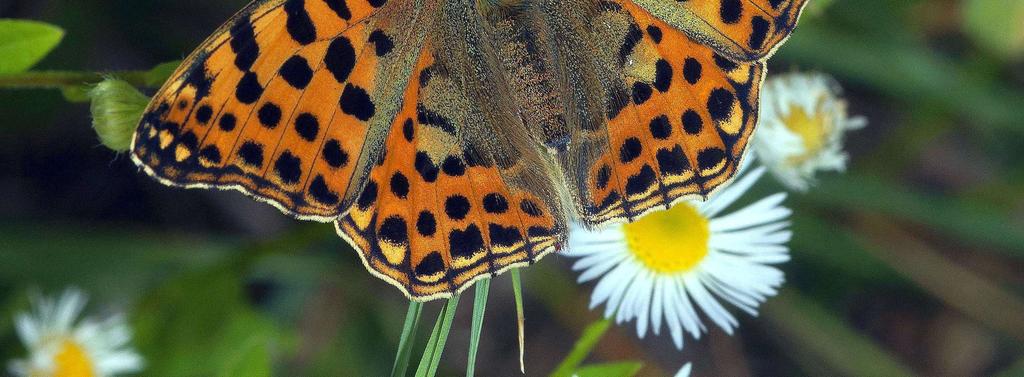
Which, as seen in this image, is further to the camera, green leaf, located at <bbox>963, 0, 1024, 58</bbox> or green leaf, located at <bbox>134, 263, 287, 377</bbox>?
green leaf, located at <bbox>963, 0, 1024, 58</bbox>

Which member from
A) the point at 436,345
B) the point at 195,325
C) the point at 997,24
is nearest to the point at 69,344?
the point at 195,325

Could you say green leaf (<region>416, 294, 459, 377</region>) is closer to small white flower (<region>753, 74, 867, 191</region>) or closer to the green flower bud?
the green flower bud

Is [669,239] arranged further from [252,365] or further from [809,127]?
[252,365]

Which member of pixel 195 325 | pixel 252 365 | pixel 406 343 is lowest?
pixel 195 325

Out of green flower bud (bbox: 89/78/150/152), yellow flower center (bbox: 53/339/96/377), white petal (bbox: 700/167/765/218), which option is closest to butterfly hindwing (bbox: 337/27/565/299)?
green flower bud (bbox: 89/78/150/152)

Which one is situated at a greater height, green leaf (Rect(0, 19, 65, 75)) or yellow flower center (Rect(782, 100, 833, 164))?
yellow flower center (Rect(782, 100, 833, 164))

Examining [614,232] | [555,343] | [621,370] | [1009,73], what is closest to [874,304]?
[1009,73]
